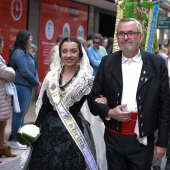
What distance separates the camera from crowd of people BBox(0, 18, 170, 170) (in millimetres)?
3238

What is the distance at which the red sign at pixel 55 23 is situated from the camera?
11.5 m

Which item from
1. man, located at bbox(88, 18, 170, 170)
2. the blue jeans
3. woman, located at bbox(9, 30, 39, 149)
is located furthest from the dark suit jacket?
the blue jeans

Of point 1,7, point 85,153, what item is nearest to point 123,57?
point 85,153

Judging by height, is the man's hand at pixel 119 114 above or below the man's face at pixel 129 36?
below

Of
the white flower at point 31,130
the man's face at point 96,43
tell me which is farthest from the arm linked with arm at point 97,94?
the man's face at point 96,43

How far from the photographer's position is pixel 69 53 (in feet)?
12.6

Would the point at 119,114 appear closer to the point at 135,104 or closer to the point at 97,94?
the point at 135,104

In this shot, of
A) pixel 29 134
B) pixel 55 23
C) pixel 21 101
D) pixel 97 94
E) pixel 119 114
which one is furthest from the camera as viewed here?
pixel 55 23

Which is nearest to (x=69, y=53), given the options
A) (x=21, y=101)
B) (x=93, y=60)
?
(x=21, y=101)

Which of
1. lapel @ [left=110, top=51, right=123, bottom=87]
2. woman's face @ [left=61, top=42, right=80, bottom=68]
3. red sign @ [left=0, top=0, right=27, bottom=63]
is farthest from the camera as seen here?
red sign @ [left=0, top=0, right=27, bottom=63]

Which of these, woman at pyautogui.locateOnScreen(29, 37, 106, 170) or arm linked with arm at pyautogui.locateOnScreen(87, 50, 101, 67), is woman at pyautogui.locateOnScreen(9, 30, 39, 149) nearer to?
arm linked with arm at pyautogui.locateOnScreen(87, 50, 101, 67)

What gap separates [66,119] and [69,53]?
0.63 meters

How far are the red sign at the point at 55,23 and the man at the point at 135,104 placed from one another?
8268mm

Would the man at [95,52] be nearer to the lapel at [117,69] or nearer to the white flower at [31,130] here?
the white flower at [31,130]
